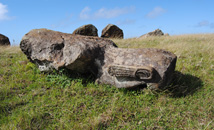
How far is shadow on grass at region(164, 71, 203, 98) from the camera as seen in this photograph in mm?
5380

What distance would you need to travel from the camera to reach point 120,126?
421 centimetres

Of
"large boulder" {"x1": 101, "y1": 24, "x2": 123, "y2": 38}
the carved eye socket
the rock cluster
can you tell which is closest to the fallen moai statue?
the carved eye socket

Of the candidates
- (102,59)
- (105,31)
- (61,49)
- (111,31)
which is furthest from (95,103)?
(111,31)

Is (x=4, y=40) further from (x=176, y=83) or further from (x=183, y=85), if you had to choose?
(x=183, y=85)

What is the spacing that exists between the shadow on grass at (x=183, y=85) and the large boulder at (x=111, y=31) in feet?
39.2

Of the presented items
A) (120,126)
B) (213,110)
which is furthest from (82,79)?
(213,110)

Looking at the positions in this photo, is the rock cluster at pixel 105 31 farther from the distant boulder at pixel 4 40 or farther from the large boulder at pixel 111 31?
the distant boulder at pixel 4 40

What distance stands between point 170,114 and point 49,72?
4195 millimetres

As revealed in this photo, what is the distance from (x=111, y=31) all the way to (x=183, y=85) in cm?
1313

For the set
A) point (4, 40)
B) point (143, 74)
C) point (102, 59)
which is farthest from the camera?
point (4, 40)

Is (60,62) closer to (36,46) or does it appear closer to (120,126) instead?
(36,46)

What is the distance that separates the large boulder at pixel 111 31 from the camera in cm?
1780

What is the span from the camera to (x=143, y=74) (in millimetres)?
4879

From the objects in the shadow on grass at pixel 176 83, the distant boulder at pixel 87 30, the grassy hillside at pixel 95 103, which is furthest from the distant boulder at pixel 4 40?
the shadow on grass at pixel 176 83
